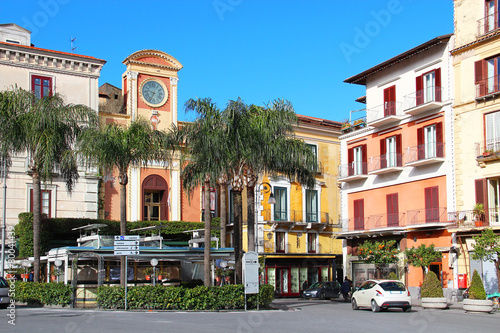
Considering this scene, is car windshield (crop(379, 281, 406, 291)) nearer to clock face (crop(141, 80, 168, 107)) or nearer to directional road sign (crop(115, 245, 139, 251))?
directional road sign (crop(115, 245, 139, 251))

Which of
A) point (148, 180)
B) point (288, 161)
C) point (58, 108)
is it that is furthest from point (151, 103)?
point (288, 161)

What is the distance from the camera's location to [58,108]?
1233 inches

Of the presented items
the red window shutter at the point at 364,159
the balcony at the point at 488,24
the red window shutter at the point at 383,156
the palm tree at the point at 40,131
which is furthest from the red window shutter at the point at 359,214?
the palm tree at the point at 40,131

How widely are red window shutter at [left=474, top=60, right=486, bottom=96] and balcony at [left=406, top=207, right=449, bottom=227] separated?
709 centimetres

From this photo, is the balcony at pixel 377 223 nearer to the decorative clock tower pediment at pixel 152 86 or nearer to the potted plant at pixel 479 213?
the potted plant at pixel 479 213

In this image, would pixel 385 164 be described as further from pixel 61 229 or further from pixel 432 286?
pixel 61 229

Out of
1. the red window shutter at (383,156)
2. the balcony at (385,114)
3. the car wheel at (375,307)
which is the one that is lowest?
the car wheel at (375,307)

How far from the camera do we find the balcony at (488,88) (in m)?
33.3

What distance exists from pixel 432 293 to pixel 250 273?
355 inches

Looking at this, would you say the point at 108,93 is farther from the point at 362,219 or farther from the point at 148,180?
the point at 362,219

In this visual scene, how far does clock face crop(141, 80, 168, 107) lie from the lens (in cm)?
5044

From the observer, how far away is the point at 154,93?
5088 centimetres

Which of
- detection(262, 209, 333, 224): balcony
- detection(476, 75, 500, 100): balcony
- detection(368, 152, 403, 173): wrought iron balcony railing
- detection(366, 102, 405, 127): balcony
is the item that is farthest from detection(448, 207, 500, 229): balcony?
detection(262, 209, 333, 224): balcony

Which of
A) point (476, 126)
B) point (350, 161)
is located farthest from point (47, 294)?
point (476, 126)
